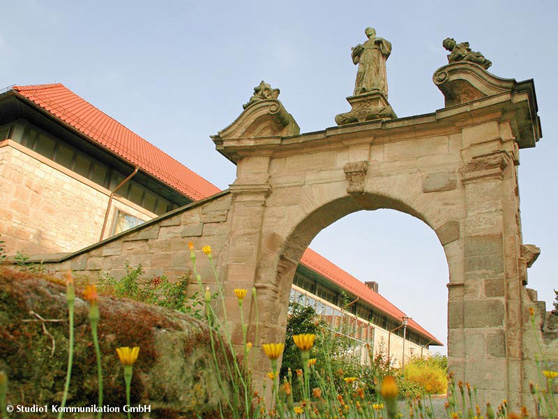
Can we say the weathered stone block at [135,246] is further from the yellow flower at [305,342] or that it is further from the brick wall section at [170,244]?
the yellow flower at [305,342]

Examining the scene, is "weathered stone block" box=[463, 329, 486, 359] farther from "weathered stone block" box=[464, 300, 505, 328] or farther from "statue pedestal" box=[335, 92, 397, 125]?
"statue pedestal" box=[335, 92, 397, 125]

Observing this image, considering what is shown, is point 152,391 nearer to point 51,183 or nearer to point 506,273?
point 506,273

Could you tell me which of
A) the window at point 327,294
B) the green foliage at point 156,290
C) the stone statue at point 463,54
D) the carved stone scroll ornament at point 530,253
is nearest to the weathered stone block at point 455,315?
the carved stone scroll ornament at point 530,253

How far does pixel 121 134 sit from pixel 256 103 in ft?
29.4

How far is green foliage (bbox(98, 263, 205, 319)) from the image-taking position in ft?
20.8

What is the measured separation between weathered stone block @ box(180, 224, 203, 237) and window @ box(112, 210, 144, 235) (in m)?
5.99

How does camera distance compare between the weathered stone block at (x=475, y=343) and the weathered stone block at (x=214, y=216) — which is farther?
the weathered stone block at (x=214, y=216)

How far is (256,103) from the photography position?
685cm

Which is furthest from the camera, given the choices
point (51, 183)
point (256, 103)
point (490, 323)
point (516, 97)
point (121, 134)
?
point (121, 134)

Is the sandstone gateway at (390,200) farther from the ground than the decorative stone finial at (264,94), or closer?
closer

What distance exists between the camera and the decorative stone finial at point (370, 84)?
6387mm

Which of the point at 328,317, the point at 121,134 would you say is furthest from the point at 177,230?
the point at 328,317

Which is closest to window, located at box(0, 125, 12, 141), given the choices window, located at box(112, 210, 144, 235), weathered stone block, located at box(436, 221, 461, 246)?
window, located at box(112, 210, 144, 235)

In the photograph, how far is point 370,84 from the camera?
662cm
